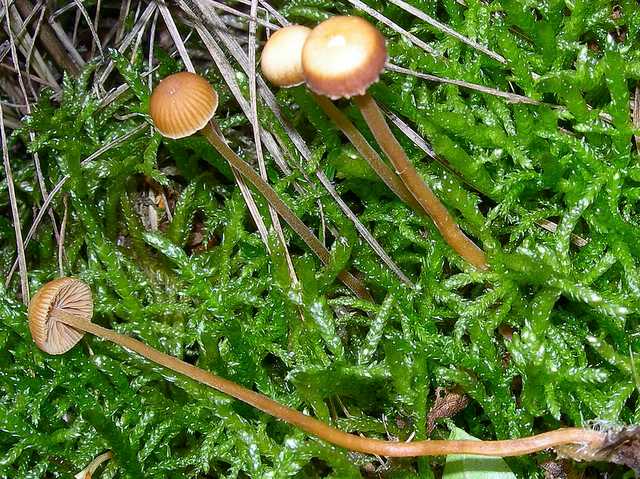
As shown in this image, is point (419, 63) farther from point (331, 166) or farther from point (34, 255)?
point (34, 255)

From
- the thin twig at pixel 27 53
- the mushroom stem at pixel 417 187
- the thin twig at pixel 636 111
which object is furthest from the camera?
the thin twig at pixel 27 53

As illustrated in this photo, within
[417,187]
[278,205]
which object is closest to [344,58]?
[417,187]

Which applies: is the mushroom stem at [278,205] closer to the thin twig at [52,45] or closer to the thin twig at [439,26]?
the thin twig at [439,26]

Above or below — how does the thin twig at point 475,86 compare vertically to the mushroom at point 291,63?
below

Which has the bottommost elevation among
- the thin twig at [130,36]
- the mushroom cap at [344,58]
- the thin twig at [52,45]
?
the mushroom cap at [344,58]

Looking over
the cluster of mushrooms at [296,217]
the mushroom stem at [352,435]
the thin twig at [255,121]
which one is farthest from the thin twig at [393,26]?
the mushroom stem at [352,435]

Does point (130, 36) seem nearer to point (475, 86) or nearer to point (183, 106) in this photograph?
point (183, 106)

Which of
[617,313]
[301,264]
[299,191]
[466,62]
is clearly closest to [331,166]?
[299,191]
